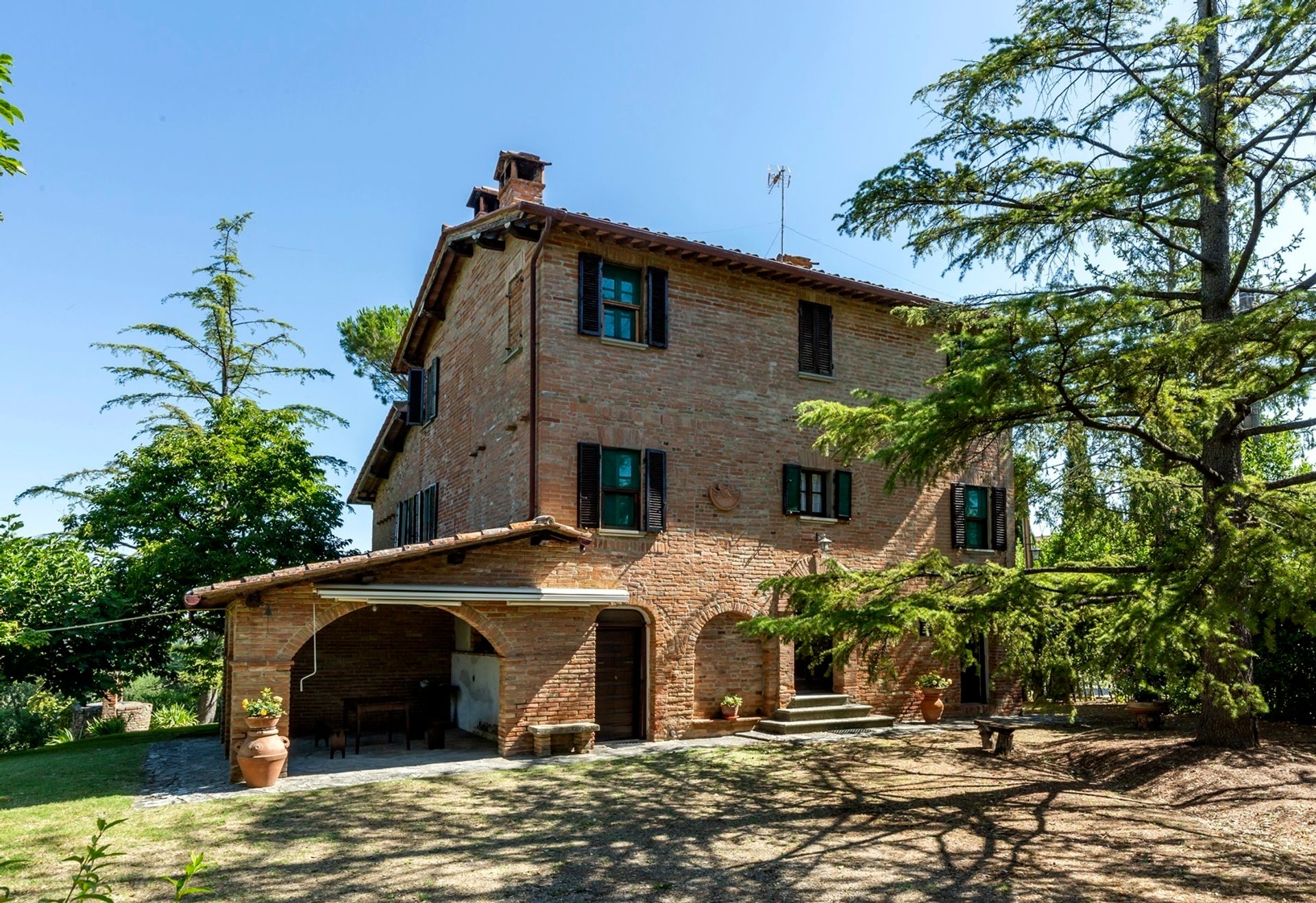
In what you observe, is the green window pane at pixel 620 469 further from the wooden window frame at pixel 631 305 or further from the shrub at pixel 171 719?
the shrub at pixel 171 719

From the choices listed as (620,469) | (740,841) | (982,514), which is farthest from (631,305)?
(740,841)

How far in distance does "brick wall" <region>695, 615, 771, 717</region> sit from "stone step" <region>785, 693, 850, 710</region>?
0.51 meters

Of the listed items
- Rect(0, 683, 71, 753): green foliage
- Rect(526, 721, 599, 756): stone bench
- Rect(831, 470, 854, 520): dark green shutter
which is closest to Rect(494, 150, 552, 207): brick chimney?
Rect(831, 470, 854, 520): dark green shutter

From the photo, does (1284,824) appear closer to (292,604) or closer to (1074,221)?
(1074,221)

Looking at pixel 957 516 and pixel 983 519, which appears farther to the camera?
pixel 983 519

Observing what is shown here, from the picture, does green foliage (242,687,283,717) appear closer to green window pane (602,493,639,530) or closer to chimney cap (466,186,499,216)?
green window pane (602,493,639,530)

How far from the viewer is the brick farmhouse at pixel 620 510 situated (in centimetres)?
1357

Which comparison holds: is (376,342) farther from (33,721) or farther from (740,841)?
(740,841)

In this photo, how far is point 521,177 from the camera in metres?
16.9

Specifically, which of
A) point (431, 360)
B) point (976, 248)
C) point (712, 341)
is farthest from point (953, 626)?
point (431, 360)

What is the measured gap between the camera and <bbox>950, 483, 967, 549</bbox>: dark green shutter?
1845 cm

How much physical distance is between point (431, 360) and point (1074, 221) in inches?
572

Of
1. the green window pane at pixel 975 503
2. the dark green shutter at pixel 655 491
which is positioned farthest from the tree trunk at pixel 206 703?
the green window pane at pixel 975 503

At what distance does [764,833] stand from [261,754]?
6.49 meters
